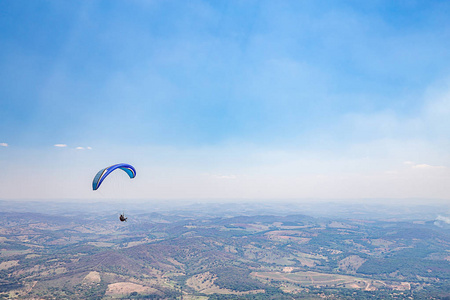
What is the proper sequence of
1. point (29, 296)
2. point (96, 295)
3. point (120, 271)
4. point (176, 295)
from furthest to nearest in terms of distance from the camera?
point (120, 271) < point (176, 295) < point (96, 295) < point (29, 296)

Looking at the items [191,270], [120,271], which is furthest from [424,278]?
[120,271]

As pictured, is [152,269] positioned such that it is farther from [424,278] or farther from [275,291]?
[424,278]

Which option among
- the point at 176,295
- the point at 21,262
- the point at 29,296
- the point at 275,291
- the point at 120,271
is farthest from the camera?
the point at 21,262

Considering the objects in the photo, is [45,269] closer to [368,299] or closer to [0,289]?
[0,289]

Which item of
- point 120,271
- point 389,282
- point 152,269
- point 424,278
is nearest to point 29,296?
point 120,271

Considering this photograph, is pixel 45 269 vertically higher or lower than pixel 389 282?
higher

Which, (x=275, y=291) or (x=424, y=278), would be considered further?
(x=424, y=278)
